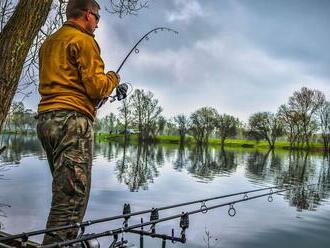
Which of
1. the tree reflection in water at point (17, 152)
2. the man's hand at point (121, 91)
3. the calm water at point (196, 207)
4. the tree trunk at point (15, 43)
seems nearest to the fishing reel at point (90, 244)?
the man's hand at point (121, 91)

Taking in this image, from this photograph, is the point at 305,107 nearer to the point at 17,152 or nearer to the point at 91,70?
the point at 17,152

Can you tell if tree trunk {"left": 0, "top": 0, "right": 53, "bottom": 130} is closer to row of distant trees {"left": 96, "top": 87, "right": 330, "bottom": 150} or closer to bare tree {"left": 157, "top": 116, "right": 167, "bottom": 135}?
row of distant trees {"left": 96, "top": 87, "right": 330, "bottom": 150}

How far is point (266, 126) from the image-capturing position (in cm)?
11356

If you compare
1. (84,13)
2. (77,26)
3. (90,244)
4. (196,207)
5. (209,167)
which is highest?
(84,13)

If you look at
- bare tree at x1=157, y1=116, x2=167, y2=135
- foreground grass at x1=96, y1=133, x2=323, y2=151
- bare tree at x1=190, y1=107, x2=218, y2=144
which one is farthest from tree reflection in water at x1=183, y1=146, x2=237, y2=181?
foreground grass at x1=96, y1=133, x2=323, y2=151

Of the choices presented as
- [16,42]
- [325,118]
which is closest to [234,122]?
[325,118]

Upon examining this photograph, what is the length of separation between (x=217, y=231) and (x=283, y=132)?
3899 inches

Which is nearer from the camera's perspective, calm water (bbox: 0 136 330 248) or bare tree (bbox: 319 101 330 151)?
calm water (bbox: 0 136 330 248)

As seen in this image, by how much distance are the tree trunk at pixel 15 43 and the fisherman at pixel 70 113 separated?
0.94 meters

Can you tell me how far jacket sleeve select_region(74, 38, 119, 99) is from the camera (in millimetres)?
3170

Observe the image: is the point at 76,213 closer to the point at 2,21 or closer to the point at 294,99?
the point at 2,21

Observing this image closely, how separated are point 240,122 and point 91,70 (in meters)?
125

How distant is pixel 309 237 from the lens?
14477mm

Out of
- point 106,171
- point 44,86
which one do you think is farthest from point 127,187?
point 44,86
